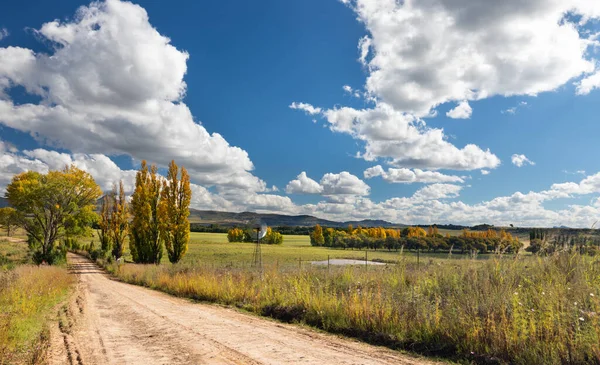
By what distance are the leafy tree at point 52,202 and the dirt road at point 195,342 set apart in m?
36.2

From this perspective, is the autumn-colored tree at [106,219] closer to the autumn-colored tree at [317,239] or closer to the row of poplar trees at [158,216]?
the row of poplar trees at [158,216]

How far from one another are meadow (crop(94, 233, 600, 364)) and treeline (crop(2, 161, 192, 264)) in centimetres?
2460

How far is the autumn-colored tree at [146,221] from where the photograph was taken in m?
39.0

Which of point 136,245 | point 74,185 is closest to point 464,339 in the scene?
point 136,245

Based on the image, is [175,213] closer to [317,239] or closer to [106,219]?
[106,219]

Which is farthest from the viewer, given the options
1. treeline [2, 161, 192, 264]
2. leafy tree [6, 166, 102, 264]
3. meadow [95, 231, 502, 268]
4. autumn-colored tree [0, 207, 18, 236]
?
autumn-colored tree [0, 207, 18, 236]

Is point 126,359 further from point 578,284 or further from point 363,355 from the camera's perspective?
point 578,284

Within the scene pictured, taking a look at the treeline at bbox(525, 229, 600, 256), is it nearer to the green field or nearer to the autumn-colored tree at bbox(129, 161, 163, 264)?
the green field

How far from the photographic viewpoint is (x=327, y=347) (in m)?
7.62

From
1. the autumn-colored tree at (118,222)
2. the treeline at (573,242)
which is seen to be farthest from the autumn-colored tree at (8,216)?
the treeline at (573,242)

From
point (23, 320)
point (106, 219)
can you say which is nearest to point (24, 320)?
point (23, 320)

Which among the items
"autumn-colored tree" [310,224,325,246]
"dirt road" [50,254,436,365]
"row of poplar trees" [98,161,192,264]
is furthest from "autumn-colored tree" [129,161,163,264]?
"autumn-colored tree" [310,224,325,246]

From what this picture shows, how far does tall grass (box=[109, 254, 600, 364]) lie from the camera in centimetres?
657

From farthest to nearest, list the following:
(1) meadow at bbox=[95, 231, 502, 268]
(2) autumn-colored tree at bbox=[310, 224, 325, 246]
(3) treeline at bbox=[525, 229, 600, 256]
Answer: (2) autumn-colored tree at bbox=[310, 224, 325, 246], (1) meadow at bbox=[95, 231, 502, 268], (3) treeline at bbox=[525, 229, 600, 256]
